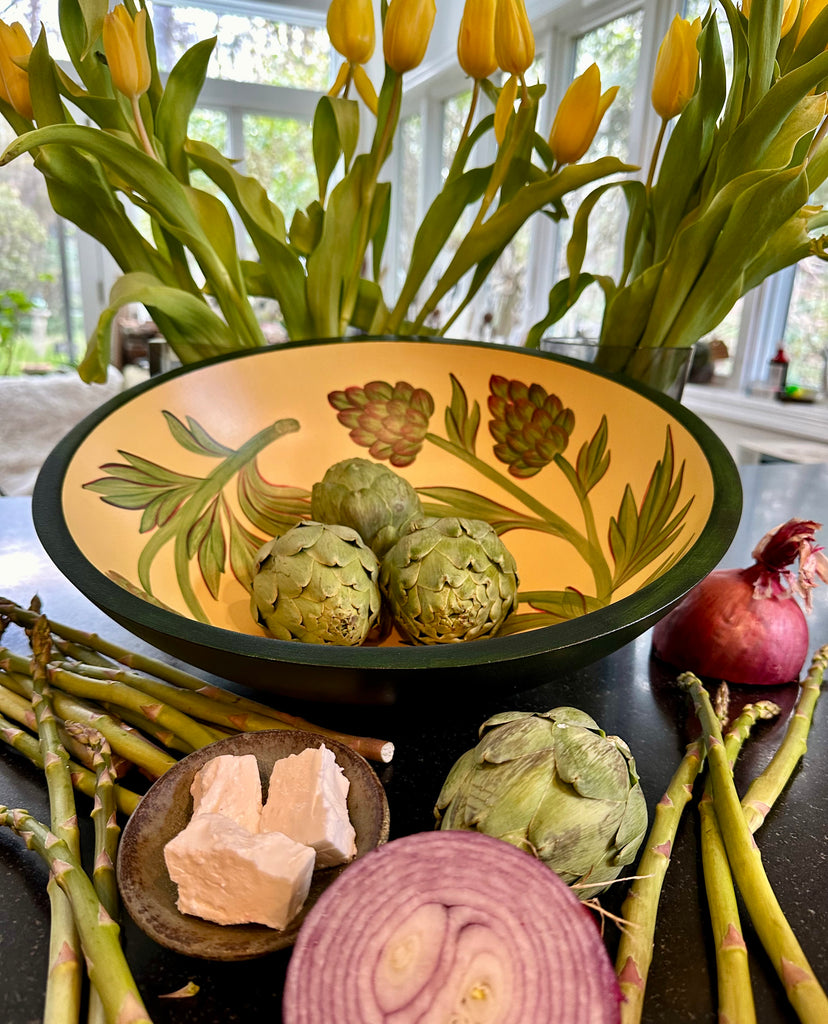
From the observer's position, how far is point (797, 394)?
2740 millimetres

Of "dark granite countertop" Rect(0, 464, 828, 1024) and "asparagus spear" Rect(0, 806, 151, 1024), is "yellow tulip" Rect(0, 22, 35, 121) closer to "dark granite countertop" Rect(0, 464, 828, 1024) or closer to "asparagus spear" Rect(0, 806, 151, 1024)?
"dark granite countertop" Rect(0, 464, 828, 1024)

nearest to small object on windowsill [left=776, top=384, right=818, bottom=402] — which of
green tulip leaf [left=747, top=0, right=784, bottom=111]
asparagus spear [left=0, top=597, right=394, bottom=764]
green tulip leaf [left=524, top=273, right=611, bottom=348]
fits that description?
green tulip leaf [left=524, top=273, right=611, bottom=348]

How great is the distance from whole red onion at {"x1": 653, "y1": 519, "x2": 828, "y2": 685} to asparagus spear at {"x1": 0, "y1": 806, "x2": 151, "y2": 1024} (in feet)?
1.48

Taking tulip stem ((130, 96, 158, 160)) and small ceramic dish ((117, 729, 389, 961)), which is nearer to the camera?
small ceramic dish ((117, 729, 389, 961))

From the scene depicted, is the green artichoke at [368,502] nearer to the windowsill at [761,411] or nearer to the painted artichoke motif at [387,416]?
the painted artichoke motif at [387,416]

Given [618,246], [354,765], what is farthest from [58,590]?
[618,246]

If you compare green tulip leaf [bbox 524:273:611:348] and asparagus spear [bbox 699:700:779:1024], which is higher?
green tulip leaf [bbox 524:273:611:348]

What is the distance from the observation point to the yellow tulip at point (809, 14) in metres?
0.70

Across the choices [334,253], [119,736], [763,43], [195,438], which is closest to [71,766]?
[119,736]

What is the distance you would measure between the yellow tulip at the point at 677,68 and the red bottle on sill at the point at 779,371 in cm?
227

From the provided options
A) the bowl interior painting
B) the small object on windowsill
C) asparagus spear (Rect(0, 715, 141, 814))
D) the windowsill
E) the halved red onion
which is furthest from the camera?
the small object on windowsill

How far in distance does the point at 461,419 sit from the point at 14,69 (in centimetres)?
57

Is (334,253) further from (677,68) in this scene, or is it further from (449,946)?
(449,946)

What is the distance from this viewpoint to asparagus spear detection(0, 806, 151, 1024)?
288 mm
